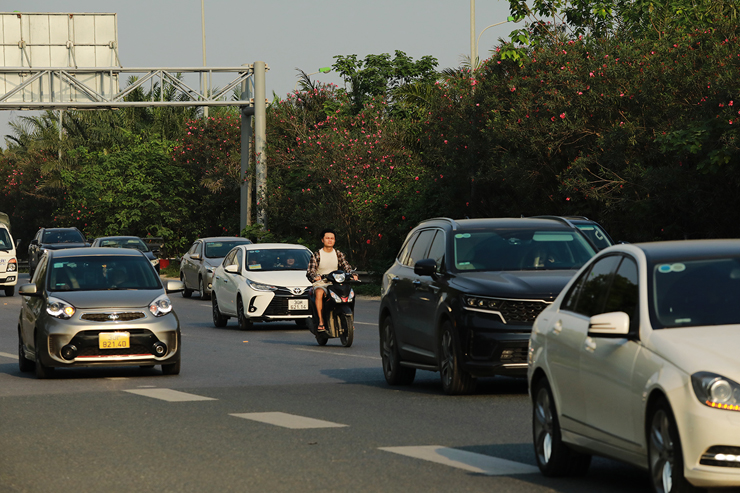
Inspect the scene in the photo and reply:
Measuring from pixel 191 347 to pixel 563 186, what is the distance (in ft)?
38.1

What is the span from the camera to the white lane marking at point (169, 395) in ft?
40.9

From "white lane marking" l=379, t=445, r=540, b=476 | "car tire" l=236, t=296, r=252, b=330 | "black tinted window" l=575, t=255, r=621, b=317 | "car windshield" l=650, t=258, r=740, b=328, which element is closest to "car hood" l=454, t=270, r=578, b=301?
"white lane marking" l=379, t=445, r=540, b=476

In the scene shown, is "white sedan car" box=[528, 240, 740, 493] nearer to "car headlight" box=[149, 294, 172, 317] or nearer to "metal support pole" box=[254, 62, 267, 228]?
"car headlight" box=[149, 294, 172, 317]

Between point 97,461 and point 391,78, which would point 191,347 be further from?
point 391,78

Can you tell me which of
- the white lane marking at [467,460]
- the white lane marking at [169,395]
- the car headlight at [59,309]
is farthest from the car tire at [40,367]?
the white lane marking at [467,460]

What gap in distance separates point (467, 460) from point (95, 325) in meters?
7.26

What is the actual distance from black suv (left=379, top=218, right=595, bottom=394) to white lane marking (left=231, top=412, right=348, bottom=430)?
177cm

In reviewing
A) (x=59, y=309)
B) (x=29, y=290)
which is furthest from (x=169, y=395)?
(x=29, y=290)

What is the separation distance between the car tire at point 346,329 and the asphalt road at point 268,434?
2566 mm

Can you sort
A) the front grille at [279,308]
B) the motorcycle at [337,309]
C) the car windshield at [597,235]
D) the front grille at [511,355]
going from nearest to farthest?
the front grille at [511,355] < the motorcycle at [337,309] < the car windshield at [597,235] < the front grille at [279,308]

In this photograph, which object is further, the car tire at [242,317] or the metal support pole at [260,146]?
the metal support pole at [260,146]

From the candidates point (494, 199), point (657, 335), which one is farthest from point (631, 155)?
point (657, 335)

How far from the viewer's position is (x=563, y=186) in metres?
28.3

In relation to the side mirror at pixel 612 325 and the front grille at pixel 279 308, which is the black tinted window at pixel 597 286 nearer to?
the side mirror at pixel 612 325
